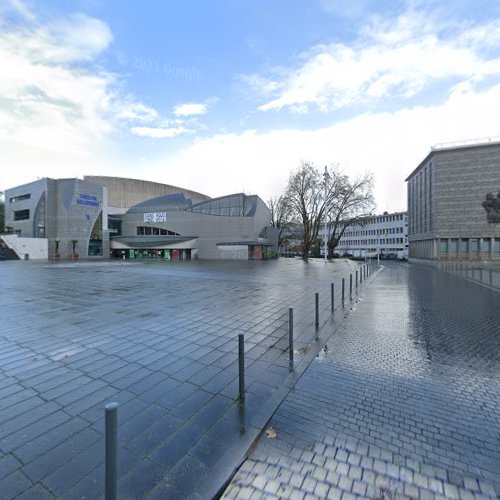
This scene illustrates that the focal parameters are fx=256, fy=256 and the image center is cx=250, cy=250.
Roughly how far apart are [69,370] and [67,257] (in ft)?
174

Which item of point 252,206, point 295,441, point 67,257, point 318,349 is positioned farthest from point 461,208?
point 67,257

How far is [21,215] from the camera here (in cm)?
5031

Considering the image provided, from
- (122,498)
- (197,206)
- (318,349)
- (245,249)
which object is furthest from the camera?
(197,206)

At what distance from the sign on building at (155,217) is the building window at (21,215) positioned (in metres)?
21.8

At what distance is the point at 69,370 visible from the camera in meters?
4.02

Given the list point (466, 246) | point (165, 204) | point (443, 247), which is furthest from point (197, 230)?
point (466, 246)

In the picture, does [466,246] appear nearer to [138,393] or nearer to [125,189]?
[138,393]

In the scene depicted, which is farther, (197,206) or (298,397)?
(197,206)

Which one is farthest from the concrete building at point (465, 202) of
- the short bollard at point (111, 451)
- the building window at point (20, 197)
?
the building window at point (20, 197)

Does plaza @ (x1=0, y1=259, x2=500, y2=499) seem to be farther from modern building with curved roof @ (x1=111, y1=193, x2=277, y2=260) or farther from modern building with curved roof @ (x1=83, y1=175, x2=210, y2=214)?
modern building with curved roof @ (x1=83, y1=175, x2=210, y2=214)

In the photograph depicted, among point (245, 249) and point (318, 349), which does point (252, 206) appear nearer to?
point (245, 249)

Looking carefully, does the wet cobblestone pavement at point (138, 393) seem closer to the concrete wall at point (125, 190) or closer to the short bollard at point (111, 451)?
the short bollard at point (111, 451)

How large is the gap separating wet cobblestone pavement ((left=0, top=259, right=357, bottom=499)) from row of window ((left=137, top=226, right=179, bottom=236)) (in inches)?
1678

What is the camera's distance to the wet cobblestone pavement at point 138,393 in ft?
7.11
